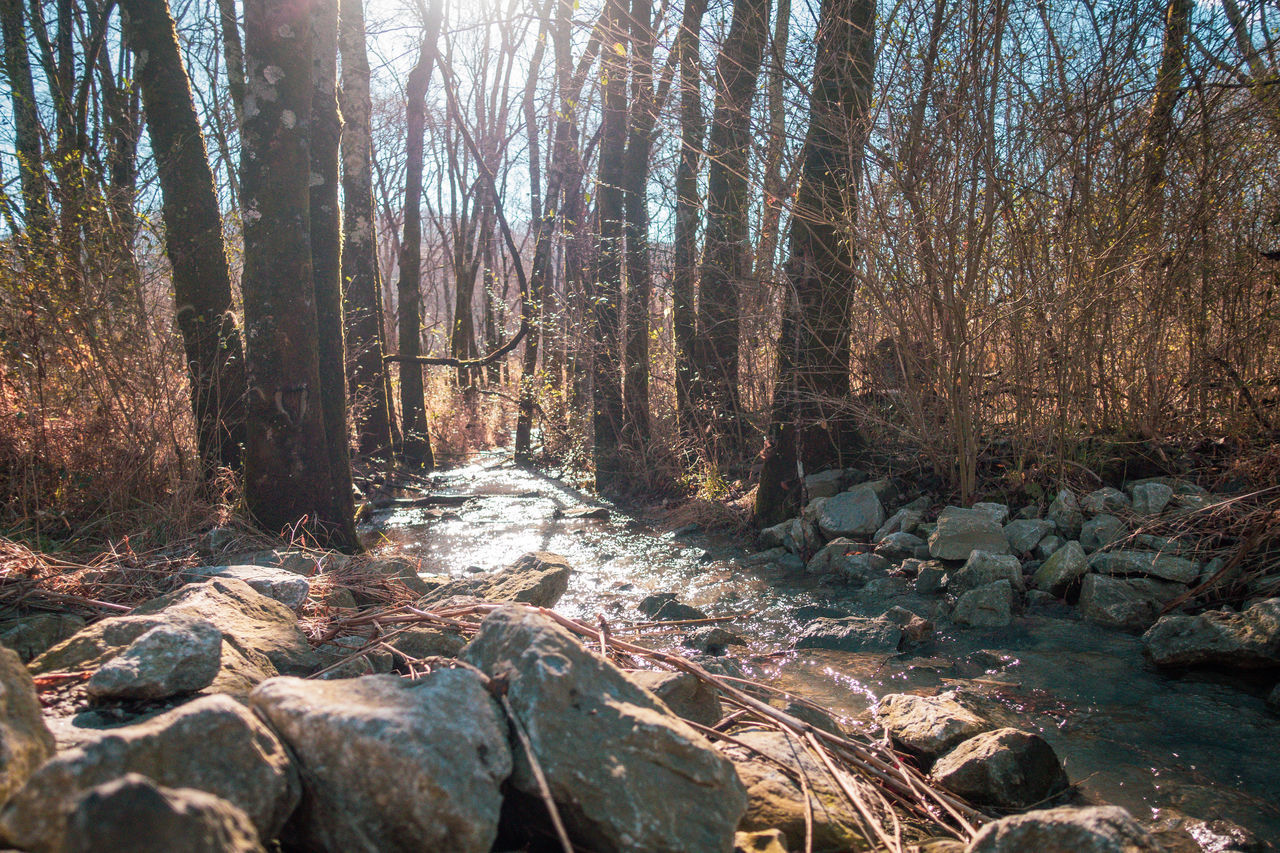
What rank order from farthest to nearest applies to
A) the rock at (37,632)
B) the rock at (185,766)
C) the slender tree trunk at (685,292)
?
the slender tree trunk at (685,292)
the rock at (37,632)
the rock at (185,766)

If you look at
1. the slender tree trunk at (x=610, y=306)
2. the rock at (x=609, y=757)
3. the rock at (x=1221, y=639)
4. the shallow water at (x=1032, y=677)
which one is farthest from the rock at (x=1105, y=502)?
the slender tree trunk at (x=610, y=306)

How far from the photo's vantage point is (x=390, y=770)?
1326 mm

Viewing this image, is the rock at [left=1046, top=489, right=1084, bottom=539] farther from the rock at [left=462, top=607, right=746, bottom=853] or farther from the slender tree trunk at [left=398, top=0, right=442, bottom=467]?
the slender tree trunk at [left=398, top=0, right=442, bottom=467]

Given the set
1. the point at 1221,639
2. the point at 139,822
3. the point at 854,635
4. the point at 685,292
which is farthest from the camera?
the point at 685,292

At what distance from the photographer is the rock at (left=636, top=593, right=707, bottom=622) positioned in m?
4.42

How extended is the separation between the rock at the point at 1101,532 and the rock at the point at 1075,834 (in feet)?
10.7

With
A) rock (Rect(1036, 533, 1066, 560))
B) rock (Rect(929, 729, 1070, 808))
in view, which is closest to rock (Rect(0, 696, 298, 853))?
rock (Rect(929, 729, 1070, 808))

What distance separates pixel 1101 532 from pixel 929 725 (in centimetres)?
268

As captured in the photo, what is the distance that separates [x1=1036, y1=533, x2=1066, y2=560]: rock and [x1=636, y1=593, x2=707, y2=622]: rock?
6.90 feet

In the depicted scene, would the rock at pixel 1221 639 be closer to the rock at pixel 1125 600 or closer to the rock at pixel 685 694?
the rock at pixel 1125 600

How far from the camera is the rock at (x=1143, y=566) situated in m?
4.03

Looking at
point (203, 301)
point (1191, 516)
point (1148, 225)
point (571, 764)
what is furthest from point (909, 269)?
point (203, 301)

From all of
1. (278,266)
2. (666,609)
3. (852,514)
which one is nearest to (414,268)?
(278,266)

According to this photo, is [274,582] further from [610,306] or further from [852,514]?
[610,306]
